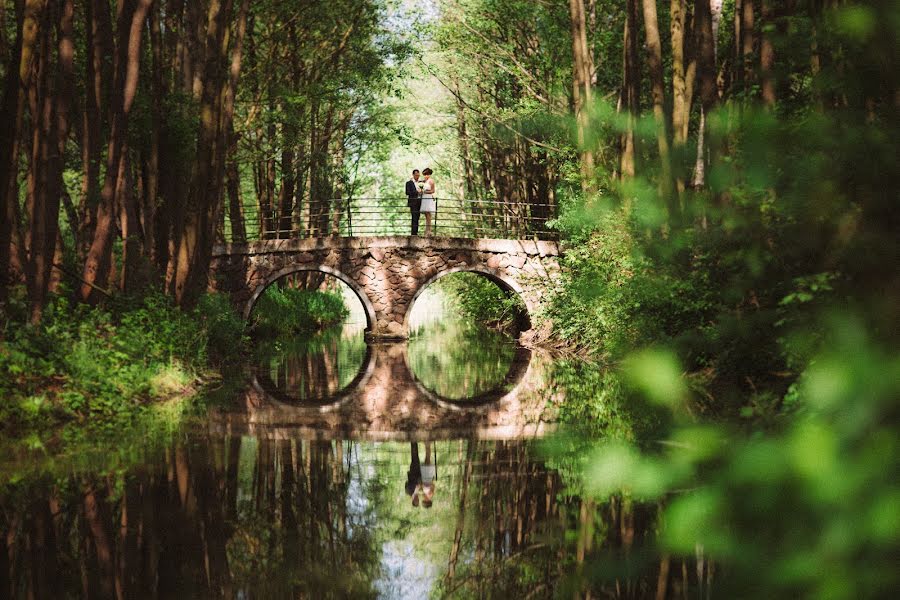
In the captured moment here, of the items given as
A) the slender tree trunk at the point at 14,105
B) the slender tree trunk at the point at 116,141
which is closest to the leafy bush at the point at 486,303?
the slender tree trunk at the point at 116,141

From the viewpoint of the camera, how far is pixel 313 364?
17656 millimetres

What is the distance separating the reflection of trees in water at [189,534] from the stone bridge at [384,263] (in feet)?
50.3

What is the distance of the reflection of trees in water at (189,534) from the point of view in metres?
5.12

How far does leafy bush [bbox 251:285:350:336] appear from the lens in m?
24.6

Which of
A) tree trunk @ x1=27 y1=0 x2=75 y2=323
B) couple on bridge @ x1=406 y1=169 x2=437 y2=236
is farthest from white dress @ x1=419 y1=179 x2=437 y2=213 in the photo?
tree trunk @ x1=27 y1=0 x2=75 y2=323

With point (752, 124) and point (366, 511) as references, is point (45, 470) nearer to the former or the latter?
point (366, 511)

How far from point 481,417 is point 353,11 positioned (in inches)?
584

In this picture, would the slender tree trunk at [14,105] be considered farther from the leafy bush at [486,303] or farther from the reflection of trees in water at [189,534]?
the leafy bush at [486,303]

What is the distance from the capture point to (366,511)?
689cm

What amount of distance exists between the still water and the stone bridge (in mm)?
11952

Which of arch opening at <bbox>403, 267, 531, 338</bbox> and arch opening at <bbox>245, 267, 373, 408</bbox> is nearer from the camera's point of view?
arch opening at <bbox>245, 267, 373, 408</bbox>

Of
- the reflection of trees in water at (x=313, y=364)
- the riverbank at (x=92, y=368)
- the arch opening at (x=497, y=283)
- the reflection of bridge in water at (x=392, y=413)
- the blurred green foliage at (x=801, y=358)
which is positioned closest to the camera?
the blurred green foliage at (x=801, y=358)

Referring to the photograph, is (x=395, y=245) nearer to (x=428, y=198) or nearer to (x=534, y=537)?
(x=428, y=198)

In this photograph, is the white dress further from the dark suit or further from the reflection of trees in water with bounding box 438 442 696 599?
the reflection of trees in water with bounding box 438 442 696 599
